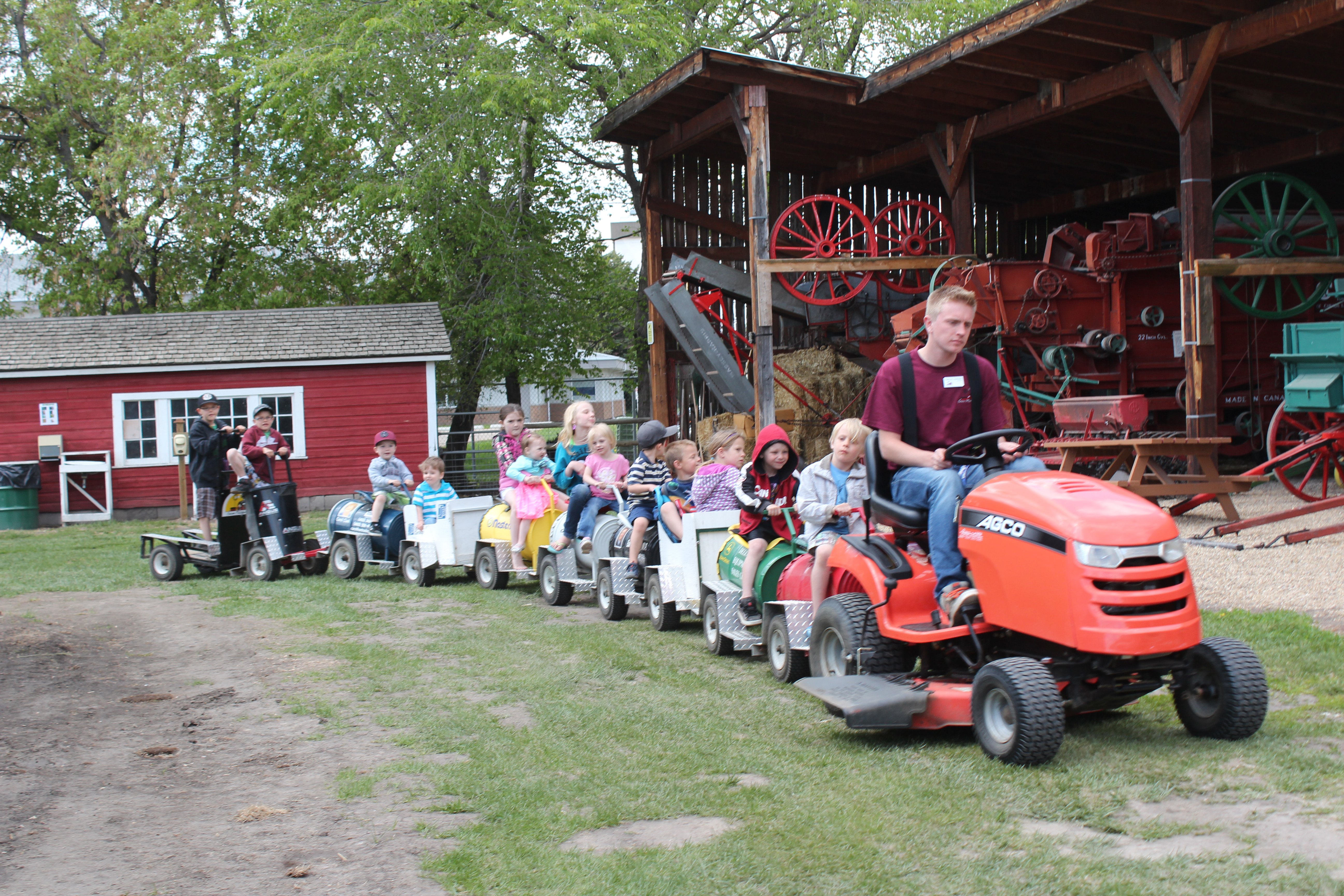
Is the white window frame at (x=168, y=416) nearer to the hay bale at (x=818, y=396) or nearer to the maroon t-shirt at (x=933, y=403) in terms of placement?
the hay bale at (x=818, y=396)

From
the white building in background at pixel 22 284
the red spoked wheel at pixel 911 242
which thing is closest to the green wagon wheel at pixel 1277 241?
the red spoked wheel at pixel 911 242

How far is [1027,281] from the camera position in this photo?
1497 centimetres

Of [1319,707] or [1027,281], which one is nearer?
[1319,707]

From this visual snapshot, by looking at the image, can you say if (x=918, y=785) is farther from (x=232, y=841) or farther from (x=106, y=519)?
(x=106, y=519)

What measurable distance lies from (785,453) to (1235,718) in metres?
3.07

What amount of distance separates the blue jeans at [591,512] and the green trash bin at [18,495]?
15485 millimetres

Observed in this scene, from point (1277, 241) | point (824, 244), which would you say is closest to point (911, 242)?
point (824, 244)

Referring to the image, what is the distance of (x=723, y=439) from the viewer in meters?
8.12

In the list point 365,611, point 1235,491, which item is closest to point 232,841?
point 365,611

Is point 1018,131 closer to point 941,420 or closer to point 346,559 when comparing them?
point 346,559

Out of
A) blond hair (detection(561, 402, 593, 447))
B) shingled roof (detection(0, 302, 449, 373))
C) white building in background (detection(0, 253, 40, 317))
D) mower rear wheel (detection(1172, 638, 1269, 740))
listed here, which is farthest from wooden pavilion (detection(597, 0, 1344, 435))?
white building in background (detection(0, 253, 40, 317))

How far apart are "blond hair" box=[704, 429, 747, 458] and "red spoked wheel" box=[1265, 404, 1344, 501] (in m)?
5.32

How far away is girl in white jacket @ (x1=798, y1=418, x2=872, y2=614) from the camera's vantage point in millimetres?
6465

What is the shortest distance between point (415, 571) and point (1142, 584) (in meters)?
8.54
